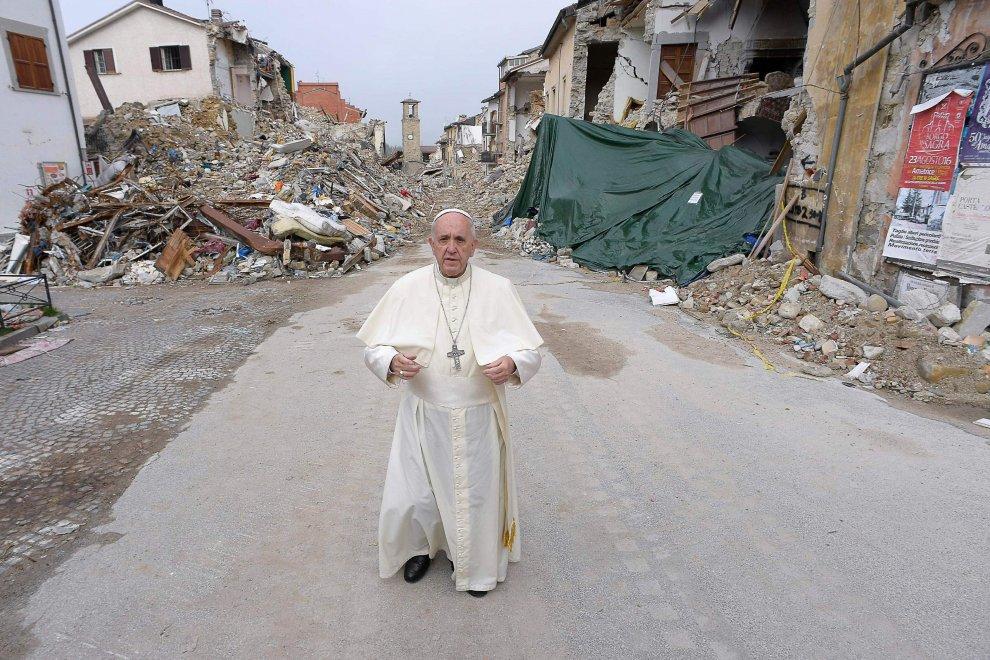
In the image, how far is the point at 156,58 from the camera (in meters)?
24.1

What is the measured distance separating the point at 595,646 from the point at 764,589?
0.91m

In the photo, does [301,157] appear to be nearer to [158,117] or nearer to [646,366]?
[158,117]

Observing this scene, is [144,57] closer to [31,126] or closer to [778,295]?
[31,126]

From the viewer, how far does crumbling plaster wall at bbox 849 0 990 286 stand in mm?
5520

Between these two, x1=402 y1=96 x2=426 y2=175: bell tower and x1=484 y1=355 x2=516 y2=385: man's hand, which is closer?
x1=484 y1=355 x2=516 y2=385: man's hand

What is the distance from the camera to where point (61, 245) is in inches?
447

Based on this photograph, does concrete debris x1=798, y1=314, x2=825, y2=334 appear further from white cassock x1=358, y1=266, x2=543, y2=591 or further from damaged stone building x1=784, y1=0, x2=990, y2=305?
white cassock x1=358, y1=266, x2=543, y2=591

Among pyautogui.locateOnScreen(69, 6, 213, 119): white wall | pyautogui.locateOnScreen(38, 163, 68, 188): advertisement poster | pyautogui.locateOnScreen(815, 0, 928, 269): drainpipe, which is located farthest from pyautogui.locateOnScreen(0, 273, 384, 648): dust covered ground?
pyautogui.locateOnScreen(69, 6, 213, 119): white wall

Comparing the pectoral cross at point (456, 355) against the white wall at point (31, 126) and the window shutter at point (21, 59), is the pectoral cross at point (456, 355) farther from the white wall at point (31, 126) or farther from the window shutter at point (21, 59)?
the window shutter at point (21, 59)

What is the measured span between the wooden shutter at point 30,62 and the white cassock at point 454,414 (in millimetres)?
18013

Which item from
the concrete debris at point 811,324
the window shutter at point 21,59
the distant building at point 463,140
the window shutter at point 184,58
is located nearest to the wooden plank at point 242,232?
the window shutter at point 21,59

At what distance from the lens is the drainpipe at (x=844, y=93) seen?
6.00 m

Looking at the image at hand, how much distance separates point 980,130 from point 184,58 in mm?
27998

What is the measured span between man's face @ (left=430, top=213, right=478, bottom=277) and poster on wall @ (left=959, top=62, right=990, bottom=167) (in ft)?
19.0
